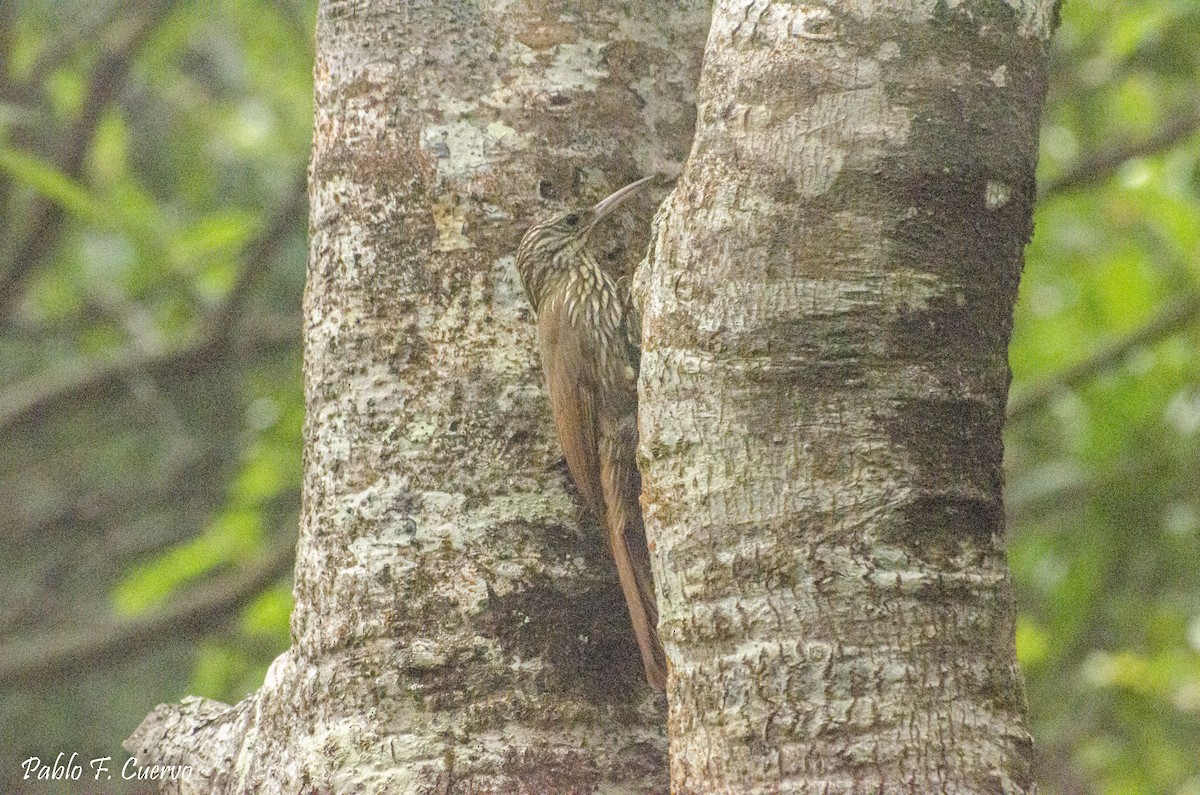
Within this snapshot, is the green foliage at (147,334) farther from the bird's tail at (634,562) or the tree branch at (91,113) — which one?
the bird's tail at (634,562)

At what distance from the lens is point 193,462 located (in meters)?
7.05

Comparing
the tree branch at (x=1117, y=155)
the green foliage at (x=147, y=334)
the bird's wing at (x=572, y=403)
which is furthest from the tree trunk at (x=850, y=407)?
the tree branch at (x=1117, y=155)

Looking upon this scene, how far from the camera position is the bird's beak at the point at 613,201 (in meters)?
2.70

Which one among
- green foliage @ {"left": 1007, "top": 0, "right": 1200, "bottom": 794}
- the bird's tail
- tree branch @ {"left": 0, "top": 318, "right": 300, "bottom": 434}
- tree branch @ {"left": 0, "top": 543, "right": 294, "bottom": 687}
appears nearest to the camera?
the bird's tail

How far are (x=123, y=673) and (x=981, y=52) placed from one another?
7386mm

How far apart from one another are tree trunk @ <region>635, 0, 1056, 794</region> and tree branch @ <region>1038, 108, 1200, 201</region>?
3.67 meters

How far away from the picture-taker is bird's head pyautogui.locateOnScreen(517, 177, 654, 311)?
2.66 m

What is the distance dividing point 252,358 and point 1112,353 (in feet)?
11.6

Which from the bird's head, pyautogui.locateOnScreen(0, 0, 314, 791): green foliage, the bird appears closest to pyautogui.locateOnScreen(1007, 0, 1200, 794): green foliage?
the bird

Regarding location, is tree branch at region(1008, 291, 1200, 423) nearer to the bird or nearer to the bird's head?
the bird

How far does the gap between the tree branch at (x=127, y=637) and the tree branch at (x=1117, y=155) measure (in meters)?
3.23

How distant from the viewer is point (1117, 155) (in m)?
5.52

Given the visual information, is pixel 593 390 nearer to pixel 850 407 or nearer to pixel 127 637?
pixel 850 407

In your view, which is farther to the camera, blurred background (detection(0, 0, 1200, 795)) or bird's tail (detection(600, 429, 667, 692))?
blurred background (detection(0, 0, 1200, 795))
